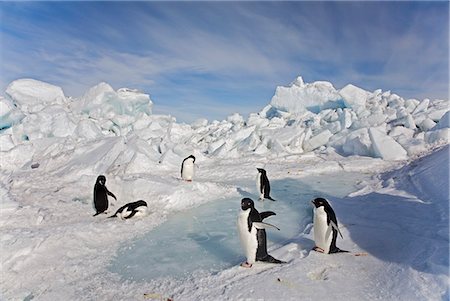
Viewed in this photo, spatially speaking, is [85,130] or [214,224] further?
[85,130]

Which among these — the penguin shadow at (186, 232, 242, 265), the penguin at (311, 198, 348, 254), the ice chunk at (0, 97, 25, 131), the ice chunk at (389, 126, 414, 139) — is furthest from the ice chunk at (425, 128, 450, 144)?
the ice chunk at (0, 97, 25, 131)

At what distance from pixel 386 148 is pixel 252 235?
461 inches

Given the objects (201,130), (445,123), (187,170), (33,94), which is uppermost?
(33,94)

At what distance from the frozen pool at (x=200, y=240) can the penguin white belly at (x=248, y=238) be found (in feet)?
1.10

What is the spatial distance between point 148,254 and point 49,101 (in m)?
20.8

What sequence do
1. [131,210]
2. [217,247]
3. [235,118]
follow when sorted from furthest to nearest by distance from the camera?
[235,118]
[131,210]
[217,247]

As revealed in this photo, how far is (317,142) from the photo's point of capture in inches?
717

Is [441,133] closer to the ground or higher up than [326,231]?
higher up

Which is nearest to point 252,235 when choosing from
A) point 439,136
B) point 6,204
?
point 6,204

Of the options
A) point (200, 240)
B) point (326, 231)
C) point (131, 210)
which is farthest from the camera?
point (131, 210)

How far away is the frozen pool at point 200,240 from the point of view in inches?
174

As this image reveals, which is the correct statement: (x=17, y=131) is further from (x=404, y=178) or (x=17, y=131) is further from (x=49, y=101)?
(x=404, y=178)

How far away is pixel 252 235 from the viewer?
4.09m

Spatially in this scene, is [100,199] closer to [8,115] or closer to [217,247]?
[217,247]
